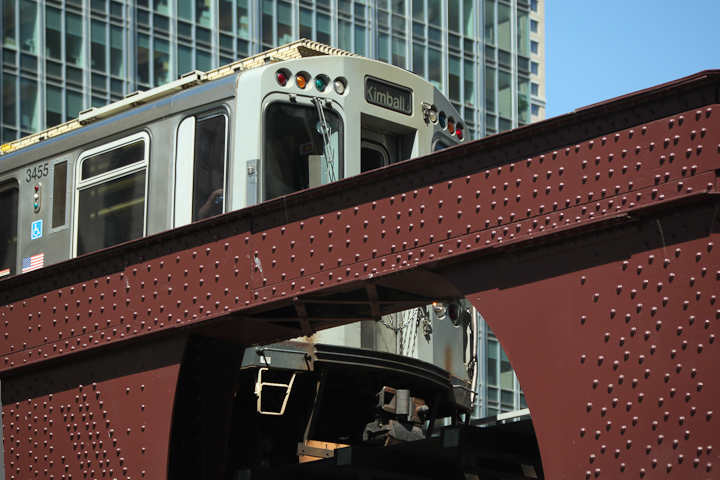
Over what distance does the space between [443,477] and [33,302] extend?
13.5ft

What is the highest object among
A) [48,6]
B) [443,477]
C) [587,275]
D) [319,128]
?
[48,6]

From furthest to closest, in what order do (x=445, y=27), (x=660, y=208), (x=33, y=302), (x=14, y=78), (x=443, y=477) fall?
(x=445, y=27)
(x=14, y=78)
(x=443, y=477)
(x=33, y=302)
(x=660, y=208)

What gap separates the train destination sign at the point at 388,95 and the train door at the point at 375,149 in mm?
289

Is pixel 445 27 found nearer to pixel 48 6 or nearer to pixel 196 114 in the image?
pixel 48 6

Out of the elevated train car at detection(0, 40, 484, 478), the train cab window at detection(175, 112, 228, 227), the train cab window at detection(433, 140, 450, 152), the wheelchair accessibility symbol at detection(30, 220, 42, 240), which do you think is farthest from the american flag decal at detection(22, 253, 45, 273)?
the train cab window at detection(433, 140, 450, 152)

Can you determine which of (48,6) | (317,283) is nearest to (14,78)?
(48,6)

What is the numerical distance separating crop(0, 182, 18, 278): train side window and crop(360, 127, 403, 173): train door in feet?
12.5

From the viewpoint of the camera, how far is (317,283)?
764cm

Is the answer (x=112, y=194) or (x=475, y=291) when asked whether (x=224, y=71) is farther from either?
(x=475, y=291)

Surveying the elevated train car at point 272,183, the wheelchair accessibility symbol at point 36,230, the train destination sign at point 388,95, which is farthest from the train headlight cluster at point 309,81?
the wheelchair accessibility symbol at point 36,230

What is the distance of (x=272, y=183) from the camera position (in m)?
9.66

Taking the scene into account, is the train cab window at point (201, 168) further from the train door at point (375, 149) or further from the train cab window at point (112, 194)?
the train door at point (375, 149)

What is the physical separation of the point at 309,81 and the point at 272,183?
117 cm

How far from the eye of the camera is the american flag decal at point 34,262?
11.1 m
